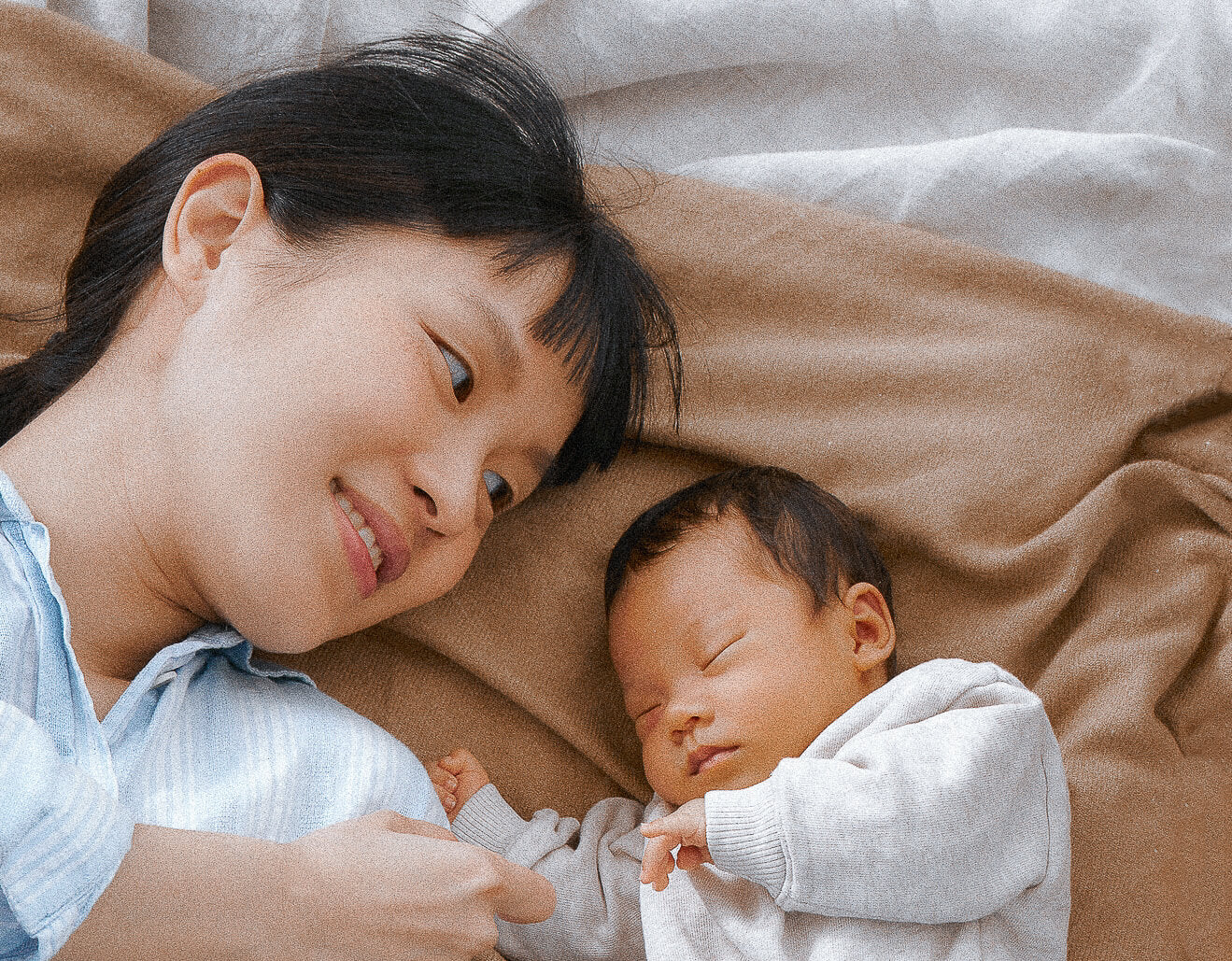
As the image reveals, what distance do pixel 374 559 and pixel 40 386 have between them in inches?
17.4

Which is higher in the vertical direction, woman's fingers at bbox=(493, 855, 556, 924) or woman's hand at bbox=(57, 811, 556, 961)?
woman's hand at bbox=(57, 811, 556, 961)

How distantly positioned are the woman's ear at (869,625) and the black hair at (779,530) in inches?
0.8

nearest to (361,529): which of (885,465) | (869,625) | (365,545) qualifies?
(365,545)

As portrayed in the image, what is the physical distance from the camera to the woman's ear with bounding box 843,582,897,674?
1.29m

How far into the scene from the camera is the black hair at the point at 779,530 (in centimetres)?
130

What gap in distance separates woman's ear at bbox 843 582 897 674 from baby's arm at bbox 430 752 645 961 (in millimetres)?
322

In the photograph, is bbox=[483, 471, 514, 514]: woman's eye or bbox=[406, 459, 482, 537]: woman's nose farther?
bbox=[483, 471, 514, 514]: woman's eye

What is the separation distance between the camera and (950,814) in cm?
112

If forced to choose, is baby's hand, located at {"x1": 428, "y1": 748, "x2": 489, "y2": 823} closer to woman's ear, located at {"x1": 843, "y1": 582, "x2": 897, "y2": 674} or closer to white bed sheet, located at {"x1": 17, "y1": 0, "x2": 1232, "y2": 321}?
woman's ear, located at {"x1": 843, "y1": 582, "x2": 897, "y2": 674}

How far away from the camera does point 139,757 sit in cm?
111

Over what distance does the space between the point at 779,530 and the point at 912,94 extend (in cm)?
77

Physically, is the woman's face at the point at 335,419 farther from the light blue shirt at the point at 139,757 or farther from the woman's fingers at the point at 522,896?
the woman's fingers at the point at 522,896

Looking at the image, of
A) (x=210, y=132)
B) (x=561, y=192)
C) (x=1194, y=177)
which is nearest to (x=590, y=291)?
(x=561, y=192)

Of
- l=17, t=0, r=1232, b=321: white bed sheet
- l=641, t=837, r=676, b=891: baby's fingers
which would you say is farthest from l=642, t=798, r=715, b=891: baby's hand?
l=17, t=0, r=1232, b=321: white bed sheet
